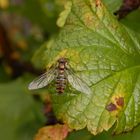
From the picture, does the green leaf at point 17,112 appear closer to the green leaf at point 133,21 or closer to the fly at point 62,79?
the green leaf at point 133,21

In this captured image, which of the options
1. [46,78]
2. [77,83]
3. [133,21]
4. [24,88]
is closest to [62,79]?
[46,78]

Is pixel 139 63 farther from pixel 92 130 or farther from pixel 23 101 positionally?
pixel 23 101

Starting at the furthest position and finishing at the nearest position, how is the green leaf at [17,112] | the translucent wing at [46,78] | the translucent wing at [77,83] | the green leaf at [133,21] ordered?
1. the green leaf at [17,112]
2. the green leaf at [133,21]
3. the translucent wing at [46,78]
4. the translucent wing at [77,83]

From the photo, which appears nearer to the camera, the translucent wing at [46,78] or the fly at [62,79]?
the fly at [62,79]

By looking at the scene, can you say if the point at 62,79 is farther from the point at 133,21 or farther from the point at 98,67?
the point at 133,21

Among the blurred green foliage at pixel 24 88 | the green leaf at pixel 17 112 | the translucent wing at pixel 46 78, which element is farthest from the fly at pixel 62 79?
the green leaf at pixel 17 112
